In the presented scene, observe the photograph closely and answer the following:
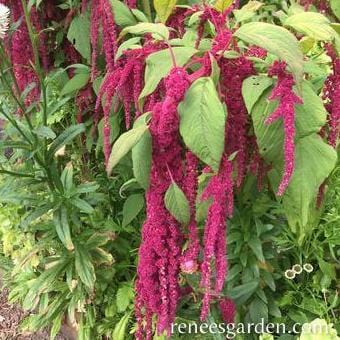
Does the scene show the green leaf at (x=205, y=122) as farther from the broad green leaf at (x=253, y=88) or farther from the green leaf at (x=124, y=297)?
the green leaf at (x=124, y=297)

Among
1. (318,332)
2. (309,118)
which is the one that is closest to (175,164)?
(309,118)

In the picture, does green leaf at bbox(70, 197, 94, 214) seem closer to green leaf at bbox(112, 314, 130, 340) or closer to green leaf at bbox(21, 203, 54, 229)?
green leaf at bbox(21, 203, 54, 229)

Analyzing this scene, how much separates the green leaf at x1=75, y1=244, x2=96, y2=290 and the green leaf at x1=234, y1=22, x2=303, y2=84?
123 centimetres

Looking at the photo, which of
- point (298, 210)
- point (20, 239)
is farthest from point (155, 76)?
point (20, 239)

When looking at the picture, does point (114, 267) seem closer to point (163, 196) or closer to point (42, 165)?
point (42, 165)

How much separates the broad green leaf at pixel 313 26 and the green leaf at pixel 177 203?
40 centimetres

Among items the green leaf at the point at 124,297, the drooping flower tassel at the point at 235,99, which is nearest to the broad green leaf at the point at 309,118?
the drooping flower tassel at the point at 235,99

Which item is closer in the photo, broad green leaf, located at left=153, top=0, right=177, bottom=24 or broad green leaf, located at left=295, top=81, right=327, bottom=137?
broad green leaf, located at left=295, top=81, right=327, bottom=137

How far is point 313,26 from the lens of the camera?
104 cm

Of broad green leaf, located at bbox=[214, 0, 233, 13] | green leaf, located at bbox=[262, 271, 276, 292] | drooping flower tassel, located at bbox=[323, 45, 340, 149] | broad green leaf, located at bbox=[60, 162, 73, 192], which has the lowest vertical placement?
green leaf, located at bbox=[262, 271, 276, 292]

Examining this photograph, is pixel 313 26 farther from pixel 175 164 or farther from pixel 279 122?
pixel 175 164

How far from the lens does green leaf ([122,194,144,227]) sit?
199cm

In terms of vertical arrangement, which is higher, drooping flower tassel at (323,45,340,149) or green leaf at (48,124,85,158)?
drooping flower tassel at (323,45,340,149)

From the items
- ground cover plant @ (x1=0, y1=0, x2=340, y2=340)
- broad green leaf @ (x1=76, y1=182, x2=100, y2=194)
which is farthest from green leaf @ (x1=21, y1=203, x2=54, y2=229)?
broad green leaf @ (x1=76, y1=182, x2=100, y2=194)
